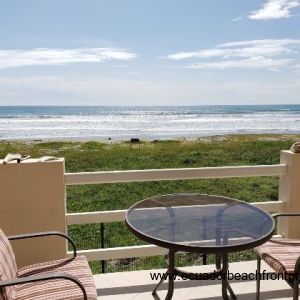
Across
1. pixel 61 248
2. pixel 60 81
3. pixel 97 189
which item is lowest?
pixel 97 189

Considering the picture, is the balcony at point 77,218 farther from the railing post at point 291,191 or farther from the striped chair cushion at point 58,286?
the striped chair cushion at point 58,286

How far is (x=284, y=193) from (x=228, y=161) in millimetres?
13056

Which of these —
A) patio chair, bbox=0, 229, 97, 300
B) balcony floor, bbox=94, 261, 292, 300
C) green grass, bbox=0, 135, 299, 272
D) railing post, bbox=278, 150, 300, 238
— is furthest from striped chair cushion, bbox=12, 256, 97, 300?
green grass, bbox=0, 135, 299, 272

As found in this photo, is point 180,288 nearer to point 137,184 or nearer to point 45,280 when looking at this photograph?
point 45,280

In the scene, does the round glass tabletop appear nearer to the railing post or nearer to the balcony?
the balcony

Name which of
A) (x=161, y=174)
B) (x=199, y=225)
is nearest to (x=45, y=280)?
(x=199, y=225)

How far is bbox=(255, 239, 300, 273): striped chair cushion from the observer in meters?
2.16

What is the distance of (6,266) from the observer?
1.97m

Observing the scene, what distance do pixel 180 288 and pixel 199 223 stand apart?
2.82ft

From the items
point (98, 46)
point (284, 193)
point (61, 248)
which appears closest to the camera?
point (61, 248)

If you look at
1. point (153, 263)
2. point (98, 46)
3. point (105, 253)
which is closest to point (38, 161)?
point (105, 253)

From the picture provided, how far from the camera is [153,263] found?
5539mm

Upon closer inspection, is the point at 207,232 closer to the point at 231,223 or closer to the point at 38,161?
the point at 231,223

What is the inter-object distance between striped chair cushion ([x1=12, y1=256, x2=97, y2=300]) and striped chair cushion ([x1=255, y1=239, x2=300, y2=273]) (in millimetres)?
1073
